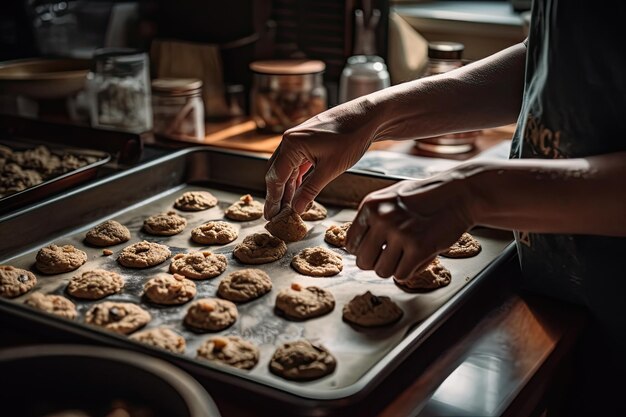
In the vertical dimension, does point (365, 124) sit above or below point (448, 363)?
above

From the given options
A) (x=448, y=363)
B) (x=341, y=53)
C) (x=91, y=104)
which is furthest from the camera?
(x=341, y=53)

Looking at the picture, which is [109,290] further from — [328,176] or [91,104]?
[91,104]

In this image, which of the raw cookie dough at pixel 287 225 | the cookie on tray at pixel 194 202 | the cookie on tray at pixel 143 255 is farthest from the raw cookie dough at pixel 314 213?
the cookie on tray at pixel 143 255

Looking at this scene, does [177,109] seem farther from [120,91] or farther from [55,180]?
[55,180]

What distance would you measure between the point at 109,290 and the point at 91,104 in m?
1.13

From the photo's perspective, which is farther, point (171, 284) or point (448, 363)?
point (171, 284)

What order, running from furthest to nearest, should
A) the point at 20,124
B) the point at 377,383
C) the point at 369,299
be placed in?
the point at 20,124 → the point at 369,299 → the point at 377,383

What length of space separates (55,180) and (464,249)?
2.99ft

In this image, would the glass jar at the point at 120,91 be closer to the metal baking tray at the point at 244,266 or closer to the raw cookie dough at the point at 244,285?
the metal baking tray at the point at 244,266

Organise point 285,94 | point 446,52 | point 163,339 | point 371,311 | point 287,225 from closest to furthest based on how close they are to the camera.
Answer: point 163,339, point 371,311, point 287,225, point 446,52, point 285,94

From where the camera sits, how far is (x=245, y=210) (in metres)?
1.80

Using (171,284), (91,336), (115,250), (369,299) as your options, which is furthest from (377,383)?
(115,250)

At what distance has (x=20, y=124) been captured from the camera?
2240 millimetres

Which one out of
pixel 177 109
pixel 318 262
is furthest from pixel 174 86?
pixel 318 262
